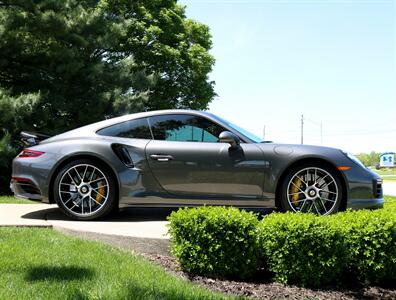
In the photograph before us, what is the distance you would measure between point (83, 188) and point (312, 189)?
8.90 feet

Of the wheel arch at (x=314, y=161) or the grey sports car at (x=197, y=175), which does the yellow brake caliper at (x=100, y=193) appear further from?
the wheel arch at (x=314, y=161)

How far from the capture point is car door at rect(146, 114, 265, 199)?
5180mm

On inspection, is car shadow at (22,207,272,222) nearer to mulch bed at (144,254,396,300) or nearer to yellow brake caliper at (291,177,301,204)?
yellow brake caliper at (291,177,301,204)

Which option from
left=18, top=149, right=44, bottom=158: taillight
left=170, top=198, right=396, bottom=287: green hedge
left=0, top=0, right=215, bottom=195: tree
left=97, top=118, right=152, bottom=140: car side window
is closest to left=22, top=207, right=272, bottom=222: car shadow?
left=18, top=149, right=44, bottom=158: taillight

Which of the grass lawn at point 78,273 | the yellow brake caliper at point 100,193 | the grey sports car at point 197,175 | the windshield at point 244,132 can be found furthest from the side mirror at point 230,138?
the grass lawn at point 78,273

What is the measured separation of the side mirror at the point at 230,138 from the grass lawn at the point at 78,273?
1.75 meters

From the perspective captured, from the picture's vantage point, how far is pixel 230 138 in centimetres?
513

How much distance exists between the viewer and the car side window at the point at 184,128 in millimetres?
5480

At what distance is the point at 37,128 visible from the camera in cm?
1334

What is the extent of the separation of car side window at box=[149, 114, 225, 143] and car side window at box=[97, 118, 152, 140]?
88mm

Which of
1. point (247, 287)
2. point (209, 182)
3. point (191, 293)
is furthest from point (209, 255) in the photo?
point (209, 182)

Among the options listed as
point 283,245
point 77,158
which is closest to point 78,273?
point 283,245

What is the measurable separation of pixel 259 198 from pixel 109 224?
1.75 meters

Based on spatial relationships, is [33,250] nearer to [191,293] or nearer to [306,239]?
[191,293]
